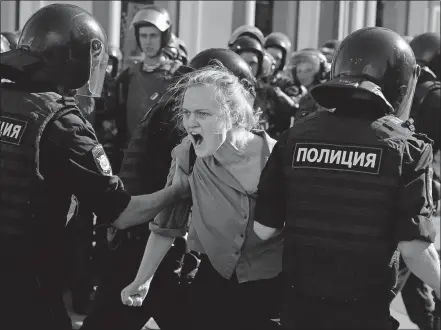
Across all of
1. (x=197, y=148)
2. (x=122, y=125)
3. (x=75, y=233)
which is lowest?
(x=75, y=233)

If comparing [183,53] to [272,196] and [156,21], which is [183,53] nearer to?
[156,21]

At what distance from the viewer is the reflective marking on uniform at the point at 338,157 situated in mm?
2613

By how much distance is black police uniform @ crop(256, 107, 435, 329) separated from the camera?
8.48ft

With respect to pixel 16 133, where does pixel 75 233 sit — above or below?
below

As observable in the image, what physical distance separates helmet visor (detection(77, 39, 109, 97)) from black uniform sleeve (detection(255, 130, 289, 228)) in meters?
0.85

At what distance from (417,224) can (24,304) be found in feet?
4.59

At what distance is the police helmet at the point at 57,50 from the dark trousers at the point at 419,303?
248 cm

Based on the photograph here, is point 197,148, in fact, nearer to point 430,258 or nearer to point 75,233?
point 430,258

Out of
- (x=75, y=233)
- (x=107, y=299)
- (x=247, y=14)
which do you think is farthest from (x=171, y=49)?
(x=247, y=14)

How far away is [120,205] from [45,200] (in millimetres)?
311

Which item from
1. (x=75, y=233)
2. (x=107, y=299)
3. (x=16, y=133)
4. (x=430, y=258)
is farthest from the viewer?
(x=75, y=233)

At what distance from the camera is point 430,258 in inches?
101

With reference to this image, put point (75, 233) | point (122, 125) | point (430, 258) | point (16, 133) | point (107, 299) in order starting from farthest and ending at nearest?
point (122, 125)
point (75, 233)
point (107, 299)
point (16, 133)
point (430, 258)

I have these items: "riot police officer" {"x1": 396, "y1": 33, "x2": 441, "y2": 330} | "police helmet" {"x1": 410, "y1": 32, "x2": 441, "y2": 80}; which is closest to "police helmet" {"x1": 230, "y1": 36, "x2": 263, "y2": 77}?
"police helmet" {"x1": 410, "y1": 32, "x2": 441, "y2": 80}
